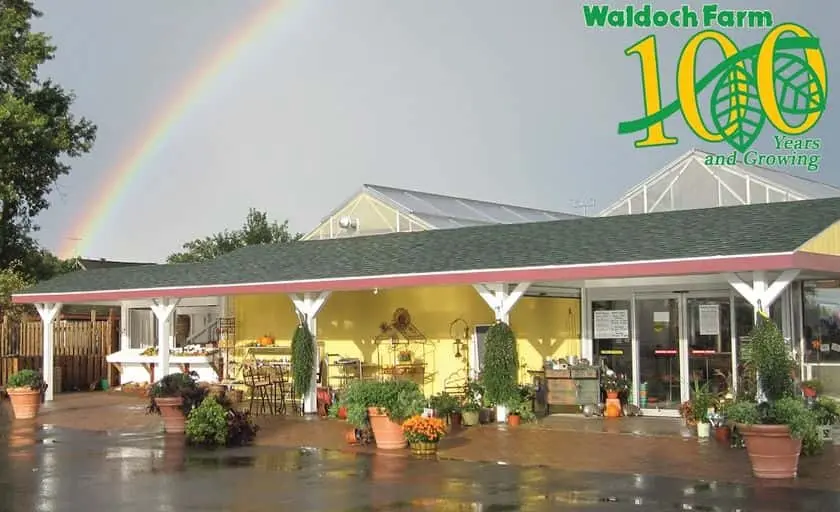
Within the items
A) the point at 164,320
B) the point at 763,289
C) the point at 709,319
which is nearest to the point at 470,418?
the point at 709,319

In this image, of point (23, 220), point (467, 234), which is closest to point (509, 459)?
point (467, 234)

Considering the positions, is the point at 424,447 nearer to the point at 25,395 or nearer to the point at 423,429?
the point at 423,429

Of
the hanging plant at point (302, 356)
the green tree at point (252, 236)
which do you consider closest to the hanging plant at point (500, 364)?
the hanging plant at point (302, 356)

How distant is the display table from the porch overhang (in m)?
2.93

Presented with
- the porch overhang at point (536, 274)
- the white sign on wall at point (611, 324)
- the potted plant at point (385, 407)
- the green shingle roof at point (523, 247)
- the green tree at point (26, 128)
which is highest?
the green tree at point (26, 128)

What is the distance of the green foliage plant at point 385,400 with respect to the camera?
47.0 feet

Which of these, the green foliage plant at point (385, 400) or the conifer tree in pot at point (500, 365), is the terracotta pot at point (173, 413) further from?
the conifer tree in pot at point (500, 365)

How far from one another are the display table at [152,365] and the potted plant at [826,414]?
14487mm

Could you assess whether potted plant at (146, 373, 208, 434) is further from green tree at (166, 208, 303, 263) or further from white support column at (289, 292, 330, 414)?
green tree at (166, 208, 303, 263)

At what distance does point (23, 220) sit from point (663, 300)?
23913 mm

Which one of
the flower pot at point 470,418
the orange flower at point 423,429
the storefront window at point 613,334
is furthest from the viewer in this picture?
the storefront window at point 613,334

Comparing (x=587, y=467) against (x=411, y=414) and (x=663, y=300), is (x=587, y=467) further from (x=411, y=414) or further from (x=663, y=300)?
(x=663, y=300)

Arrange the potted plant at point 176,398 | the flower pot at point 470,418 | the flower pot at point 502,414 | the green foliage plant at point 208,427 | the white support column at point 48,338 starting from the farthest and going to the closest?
the white support column at point 48,338 < the flower pot at point 502,414 < the flower pot at point 470,418 < the potted plant at point 176,398 < the green foliage plant at point 208,427

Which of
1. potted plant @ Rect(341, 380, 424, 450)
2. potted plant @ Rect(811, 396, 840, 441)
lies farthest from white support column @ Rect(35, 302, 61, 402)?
potted plant @ Rect(811, 396, 840, 441)
